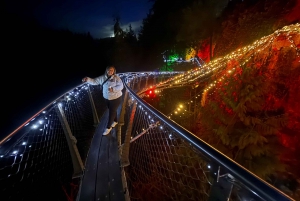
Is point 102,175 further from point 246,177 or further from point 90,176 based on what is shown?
point 246,177

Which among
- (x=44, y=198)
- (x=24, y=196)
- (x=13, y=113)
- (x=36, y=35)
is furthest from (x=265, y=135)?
(x=36, y=35)

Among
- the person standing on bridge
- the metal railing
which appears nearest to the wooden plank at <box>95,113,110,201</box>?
the metal railing

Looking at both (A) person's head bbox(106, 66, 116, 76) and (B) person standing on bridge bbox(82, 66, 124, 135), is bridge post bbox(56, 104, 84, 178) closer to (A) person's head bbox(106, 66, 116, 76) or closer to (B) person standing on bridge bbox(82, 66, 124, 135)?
(B) person standing on bridge bbox(82, 66, 124, 135)

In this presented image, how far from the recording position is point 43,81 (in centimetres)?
1923

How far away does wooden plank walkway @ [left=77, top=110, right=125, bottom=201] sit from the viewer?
2174mm

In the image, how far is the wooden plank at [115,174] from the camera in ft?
7.15

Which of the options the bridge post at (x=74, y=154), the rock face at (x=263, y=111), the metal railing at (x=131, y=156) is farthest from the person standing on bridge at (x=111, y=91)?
the rock face at (x=263, y=111)

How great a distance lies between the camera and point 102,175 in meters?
2.50

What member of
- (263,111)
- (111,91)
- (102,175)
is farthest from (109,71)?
(263,111)

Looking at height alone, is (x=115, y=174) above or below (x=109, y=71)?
below

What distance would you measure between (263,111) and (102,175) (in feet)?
16.5

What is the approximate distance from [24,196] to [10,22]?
1845 cm

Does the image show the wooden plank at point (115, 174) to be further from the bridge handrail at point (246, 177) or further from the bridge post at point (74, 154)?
the bridge handrail at point (246, 177)

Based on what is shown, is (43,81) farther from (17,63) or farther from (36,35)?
(36,35)
